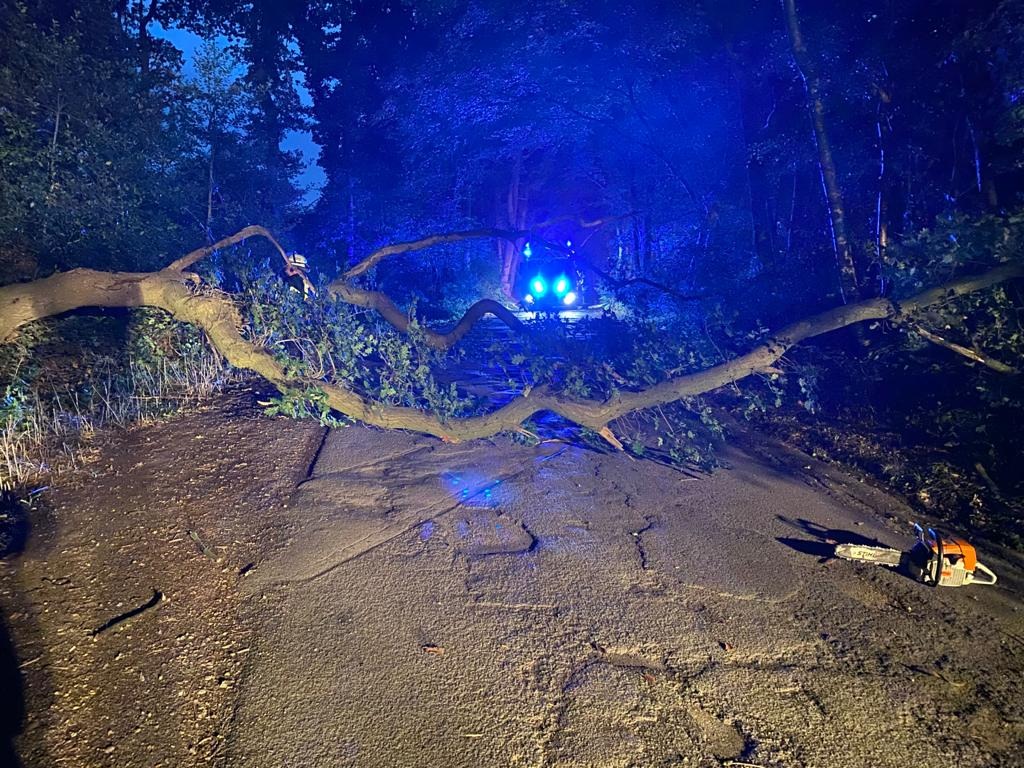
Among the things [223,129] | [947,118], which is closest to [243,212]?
[223,129]

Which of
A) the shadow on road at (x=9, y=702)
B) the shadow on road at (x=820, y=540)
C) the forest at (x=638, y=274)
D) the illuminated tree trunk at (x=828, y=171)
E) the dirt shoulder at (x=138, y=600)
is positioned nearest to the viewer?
the shadow on road at (x=9, y=702)

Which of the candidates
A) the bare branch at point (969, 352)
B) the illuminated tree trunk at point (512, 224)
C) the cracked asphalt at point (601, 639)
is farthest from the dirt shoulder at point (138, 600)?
the illuminated tree trunk at point (512, 224)

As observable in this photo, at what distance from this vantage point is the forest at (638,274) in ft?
16.5

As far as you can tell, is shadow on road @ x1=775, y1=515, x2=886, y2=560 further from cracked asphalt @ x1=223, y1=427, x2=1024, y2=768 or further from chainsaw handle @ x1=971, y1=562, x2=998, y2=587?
chainsaw handle @ x1=971, y1=562, x2=998, y2=587

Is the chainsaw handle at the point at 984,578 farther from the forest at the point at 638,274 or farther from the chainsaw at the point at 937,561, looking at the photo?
the forest at the point at 638,274

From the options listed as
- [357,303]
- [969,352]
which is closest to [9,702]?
[357,303]

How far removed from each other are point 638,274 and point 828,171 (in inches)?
181

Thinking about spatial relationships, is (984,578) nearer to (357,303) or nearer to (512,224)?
(357,303)

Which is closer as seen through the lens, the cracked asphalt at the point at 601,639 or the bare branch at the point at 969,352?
the cracked asphalt at the point at 601,639

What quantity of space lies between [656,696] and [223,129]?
584 inches

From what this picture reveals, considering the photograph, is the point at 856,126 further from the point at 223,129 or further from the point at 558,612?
the point at 223,129

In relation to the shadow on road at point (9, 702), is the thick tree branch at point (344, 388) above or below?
above

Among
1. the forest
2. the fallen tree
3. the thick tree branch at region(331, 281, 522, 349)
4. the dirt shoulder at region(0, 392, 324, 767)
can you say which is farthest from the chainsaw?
the thick tree branch at region(331, 281, 522, 349)

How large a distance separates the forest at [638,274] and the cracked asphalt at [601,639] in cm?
19
